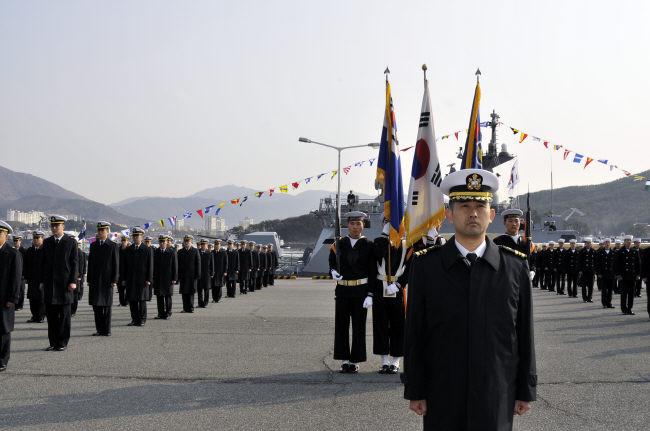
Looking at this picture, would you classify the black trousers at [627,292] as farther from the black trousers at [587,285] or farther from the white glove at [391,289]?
the white glove at [391,289]

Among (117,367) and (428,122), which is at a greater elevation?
(428,122)

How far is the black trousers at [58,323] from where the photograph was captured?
9.98 metres

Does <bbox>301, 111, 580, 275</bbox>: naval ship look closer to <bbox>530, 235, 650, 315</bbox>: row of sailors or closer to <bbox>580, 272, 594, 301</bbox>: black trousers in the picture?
<bbox>530, 235, 650, 315</bbox>: row of sailors

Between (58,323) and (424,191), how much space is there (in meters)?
5.72

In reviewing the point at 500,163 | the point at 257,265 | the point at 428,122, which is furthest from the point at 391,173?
the point at 500,163

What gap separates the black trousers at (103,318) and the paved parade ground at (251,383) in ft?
0.85

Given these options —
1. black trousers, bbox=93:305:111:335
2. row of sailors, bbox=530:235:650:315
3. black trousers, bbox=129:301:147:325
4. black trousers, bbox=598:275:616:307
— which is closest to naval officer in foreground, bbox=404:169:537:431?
row of sailors, bbox=530:235:650:315

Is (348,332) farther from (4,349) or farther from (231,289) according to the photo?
(231,289)

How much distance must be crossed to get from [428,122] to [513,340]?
19.1ft

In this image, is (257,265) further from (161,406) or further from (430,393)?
(430,393)

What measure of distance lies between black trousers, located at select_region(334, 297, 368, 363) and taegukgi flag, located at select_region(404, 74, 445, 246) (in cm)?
123

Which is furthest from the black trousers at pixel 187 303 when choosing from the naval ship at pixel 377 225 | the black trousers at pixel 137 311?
the naval ship at pixel 377 225

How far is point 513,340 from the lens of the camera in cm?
345

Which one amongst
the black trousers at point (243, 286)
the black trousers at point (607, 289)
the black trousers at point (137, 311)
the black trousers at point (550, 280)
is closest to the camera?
the black trousers at point (137, 311)
